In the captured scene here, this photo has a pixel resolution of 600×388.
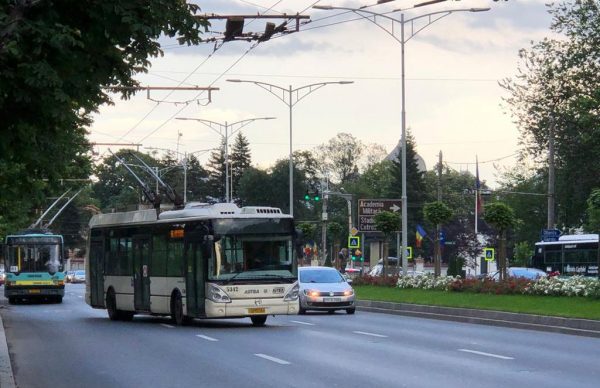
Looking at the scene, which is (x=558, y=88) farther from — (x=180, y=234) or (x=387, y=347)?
(x=387, y=347)

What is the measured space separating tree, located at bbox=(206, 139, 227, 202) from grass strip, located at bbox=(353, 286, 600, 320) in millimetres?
94082

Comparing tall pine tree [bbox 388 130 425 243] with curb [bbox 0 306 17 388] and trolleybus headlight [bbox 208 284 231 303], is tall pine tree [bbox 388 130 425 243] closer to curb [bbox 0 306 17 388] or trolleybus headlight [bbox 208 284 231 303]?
trolleybus headlight [bbox 208 284 231 303]

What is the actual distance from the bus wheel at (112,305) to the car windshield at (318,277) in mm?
5768

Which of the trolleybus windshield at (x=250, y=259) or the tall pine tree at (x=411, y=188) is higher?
the tall pine tree at (x=411, y=188)

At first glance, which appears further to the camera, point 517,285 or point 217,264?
point 517,285

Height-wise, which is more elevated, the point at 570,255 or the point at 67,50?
the point at 67,50

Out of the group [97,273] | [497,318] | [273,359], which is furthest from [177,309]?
[273,359]

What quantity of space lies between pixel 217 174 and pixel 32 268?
297 ft

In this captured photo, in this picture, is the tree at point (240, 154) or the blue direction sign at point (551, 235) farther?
the tree at point (240, 154)

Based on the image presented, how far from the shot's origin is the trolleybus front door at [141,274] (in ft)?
97.5

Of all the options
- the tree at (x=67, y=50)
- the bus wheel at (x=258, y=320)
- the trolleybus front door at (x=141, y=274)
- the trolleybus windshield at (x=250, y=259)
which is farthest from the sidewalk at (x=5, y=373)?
the trolleybus front door at (x=141, y=274)

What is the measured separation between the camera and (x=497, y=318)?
92.5 ft

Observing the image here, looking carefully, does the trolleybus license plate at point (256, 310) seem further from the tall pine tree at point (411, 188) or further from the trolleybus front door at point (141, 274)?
the tall pine tree at point (411, 188)

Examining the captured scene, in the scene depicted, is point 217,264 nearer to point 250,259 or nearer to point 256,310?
point 250,259
